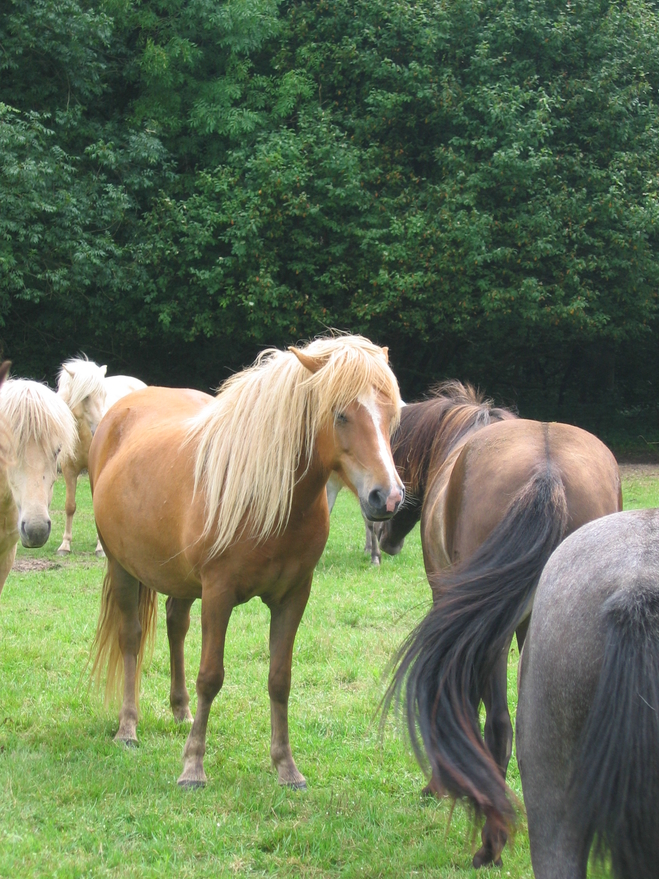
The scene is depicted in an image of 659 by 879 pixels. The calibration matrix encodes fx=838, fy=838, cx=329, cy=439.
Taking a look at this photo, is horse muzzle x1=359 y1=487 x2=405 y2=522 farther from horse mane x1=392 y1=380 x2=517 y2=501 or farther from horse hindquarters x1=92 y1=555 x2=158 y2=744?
horse hindquarters x1=92 y1=555 x2=158 y2=744

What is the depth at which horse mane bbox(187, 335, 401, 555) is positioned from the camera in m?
3.39

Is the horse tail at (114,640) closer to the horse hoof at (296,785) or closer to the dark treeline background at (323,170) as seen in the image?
the horse hoof at (296,785)

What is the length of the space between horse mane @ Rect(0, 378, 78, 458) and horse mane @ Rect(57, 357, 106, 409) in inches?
176

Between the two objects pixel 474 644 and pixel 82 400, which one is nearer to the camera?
pixel 474 644

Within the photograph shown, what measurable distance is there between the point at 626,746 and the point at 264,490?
2097mm

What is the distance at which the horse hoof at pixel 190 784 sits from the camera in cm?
365

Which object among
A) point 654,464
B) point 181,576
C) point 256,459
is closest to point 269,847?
point 181,576

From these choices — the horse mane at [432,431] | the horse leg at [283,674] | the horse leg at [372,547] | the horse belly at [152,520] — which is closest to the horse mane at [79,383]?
the horse leg at [372,547]

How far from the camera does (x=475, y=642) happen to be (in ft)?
7.82

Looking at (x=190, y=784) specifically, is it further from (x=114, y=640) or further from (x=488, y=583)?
(x=488, y=583)

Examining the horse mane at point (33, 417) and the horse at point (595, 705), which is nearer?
the horse at point (595, 705)

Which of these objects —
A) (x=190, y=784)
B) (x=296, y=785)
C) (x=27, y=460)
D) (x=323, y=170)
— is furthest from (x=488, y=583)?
(x=323, y=170)

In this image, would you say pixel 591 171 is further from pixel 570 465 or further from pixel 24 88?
pixel 570 465

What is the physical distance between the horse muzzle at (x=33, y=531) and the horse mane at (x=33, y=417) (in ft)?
1.34
